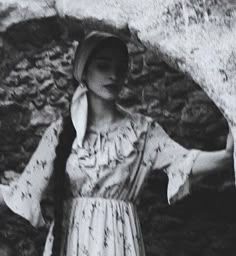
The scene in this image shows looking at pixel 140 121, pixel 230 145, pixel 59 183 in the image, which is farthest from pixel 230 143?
pixel 59 183

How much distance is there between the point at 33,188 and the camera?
288cm

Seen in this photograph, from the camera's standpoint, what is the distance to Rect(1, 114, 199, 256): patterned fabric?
2.79 m

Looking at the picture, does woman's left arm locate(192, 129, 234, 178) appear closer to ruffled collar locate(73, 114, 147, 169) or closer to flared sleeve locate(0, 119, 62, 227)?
ruffled collar locate(73, 114, 147, 169)

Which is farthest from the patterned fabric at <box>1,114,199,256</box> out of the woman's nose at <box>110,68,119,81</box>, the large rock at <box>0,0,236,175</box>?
Answer: the large rock at <box>0,0,236,175</box>

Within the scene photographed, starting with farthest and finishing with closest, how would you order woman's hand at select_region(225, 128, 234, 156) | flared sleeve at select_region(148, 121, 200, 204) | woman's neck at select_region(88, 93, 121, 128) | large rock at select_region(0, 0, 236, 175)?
1. woman's neck at select_region(88, 93, 121, 128)
2. flared sleeve at select_region(148, 121, 200, 204)
3. woman's hand at select_region(225, 128, 234, 156)
4. large rock at select_region(0, 0, 236, 175)

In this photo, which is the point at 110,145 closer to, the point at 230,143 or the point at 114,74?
the point at 114,74

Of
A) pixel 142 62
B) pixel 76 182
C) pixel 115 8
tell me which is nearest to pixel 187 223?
pixel 142 62

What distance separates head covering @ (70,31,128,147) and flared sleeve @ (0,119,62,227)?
0.08 m

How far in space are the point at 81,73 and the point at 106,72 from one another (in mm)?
61

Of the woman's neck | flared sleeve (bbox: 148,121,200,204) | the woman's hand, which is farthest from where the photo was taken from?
the woman's neck

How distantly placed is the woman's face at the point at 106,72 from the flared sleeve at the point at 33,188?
0.16 metres

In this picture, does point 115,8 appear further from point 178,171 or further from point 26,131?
point 26,131

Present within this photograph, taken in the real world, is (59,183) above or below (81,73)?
below

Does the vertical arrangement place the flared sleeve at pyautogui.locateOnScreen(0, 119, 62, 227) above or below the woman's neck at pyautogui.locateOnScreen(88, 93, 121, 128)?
below
